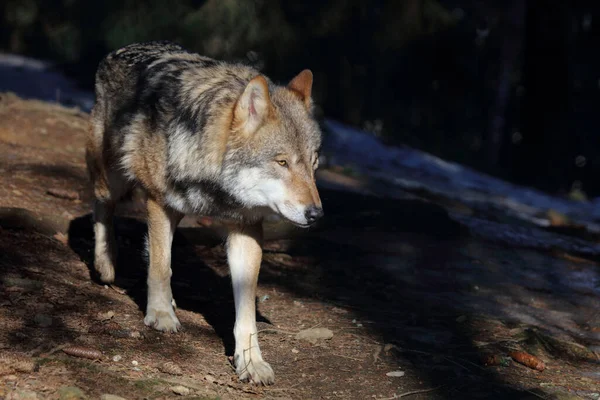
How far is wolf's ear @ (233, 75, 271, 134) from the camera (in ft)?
15.5

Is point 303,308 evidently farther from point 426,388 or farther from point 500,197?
point 500,197

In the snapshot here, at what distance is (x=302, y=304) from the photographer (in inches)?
253

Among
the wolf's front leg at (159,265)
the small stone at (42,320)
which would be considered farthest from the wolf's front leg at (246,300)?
the small stone at (42,320)

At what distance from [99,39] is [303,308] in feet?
39.7

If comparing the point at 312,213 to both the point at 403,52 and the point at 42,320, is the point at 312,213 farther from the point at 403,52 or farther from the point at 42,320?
the point at 403,52

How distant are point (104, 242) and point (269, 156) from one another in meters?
2.04

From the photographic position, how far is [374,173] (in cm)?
1330

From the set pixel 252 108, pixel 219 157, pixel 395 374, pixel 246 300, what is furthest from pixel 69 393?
pixel 395 374

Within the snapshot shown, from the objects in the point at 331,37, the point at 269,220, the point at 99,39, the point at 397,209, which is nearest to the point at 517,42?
the point at 331,37

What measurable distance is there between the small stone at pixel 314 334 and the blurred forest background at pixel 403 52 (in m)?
10.7

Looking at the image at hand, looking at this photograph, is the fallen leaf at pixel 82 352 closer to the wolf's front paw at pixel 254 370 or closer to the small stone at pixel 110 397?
the small stone at pixel 110 397

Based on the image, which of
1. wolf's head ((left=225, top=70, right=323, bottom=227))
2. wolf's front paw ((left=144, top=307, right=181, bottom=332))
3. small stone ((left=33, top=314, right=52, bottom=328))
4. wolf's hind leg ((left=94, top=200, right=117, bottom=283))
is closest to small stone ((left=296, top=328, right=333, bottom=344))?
wolf's front paw ((left=144, top=307, right=181, bottom=332))

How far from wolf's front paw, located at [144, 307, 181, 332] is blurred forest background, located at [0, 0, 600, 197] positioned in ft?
35.7

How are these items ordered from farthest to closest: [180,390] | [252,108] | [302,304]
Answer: [302,304] < [252,108] < [180,390]
